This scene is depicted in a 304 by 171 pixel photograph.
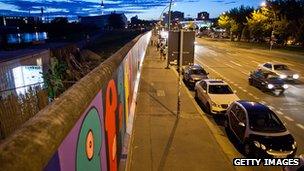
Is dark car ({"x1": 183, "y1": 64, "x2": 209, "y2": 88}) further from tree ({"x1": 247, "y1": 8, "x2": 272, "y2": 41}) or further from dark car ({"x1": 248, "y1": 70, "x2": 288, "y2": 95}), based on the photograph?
tree ({"x1": 247, "y1": 8, "x2": 272, "y2": 41})

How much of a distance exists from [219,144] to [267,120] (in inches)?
83.6

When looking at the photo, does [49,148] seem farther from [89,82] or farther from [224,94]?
[224,94]

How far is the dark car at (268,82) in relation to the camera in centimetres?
2242

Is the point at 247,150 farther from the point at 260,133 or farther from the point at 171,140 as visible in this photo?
the point at 171,140

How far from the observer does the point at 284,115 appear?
1691cm

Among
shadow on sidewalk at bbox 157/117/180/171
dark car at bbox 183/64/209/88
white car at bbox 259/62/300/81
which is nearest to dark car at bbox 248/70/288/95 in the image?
white car at bbox 259/62/300/81

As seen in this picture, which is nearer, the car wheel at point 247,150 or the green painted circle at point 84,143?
the green painted circle at point 84,143

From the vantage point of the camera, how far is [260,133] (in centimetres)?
1145

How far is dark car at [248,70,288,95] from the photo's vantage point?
22422 millimetres

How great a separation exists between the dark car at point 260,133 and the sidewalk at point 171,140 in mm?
1039

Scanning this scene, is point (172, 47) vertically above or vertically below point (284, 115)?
above

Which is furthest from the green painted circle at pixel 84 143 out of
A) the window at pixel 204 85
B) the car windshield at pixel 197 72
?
the car windshield at pixel 197 72

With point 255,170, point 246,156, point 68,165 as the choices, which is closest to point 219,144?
point 246,156

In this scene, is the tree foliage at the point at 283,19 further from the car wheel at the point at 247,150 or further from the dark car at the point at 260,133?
the car wheel at the point at 247,150
